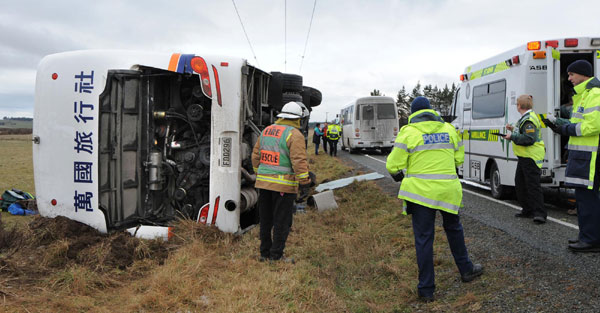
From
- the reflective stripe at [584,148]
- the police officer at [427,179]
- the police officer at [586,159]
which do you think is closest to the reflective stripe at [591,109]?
the police officer at [586,159]

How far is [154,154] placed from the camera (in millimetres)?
5184

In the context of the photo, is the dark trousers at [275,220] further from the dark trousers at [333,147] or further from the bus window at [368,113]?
the bus window at [368,113]

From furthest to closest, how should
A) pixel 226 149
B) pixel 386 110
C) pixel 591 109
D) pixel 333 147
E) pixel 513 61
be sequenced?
pixel 333 147 → pixel 386 110 → pixel 513 61 → pixel 226 149 → pixel 591 109

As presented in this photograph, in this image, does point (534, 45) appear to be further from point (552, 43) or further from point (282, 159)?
point (282, 159)

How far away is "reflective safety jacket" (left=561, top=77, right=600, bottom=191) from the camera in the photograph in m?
4.10

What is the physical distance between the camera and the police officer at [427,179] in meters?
3.54

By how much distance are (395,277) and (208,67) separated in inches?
117

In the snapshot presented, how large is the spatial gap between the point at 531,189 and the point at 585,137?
1.50 metres

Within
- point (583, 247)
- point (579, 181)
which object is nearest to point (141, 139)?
point (579, 181)

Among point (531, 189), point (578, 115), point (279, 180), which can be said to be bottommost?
point (531, 189)

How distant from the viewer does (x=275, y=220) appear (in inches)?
180

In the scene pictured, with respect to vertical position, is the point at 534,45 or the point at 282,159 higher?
the point at 534,45

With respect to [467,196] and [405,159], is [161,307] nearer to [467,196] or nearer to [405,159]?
[405,159]

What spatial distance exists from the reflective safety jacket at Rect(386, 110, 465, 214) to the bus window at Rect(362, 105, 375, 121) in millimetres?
15821
